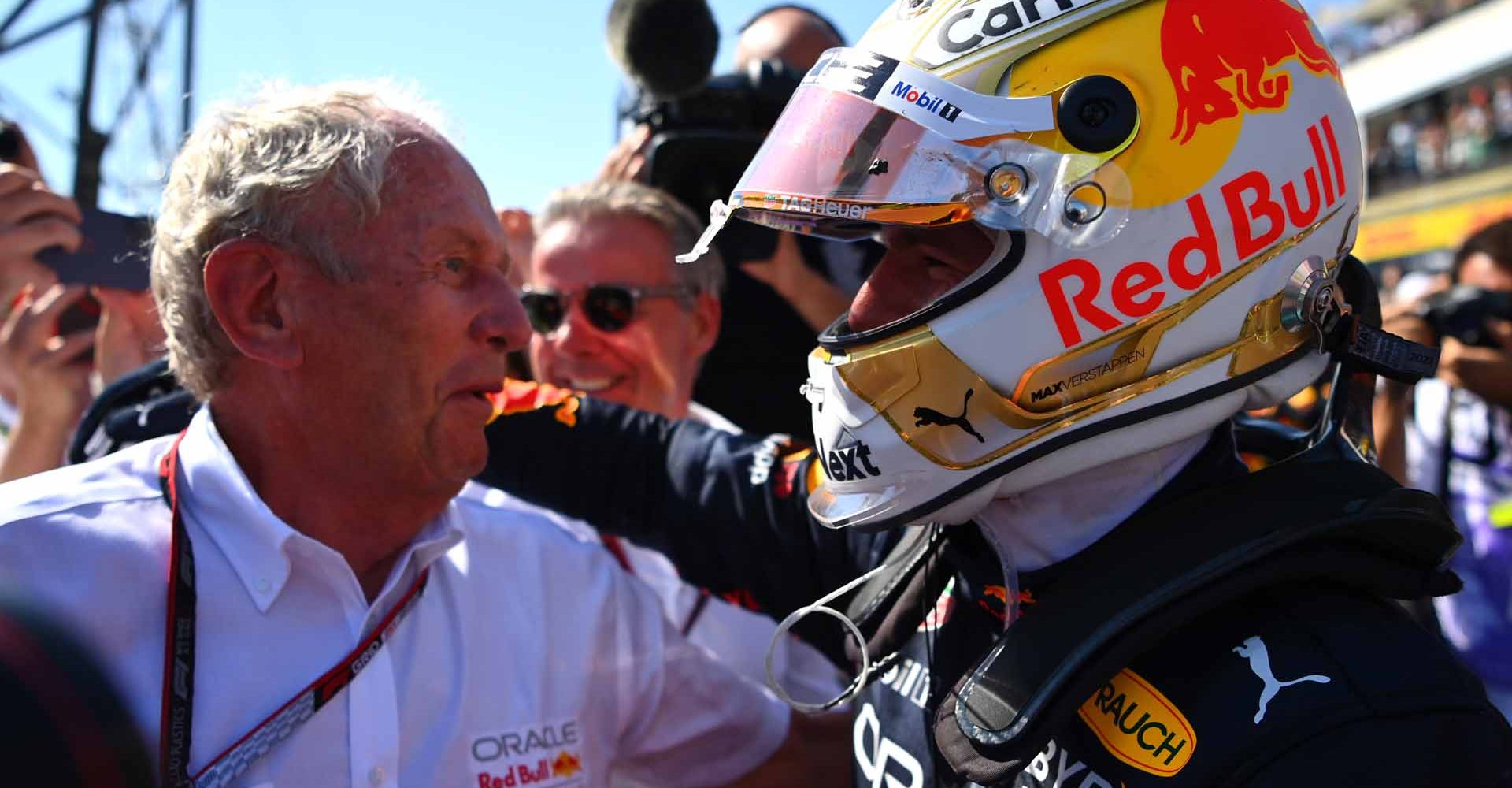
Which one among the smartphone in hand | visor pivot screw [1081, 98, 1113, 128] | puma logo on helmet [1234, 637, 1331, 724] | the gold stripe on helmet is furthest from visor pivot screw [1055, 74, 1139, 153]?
the smartphone in hand

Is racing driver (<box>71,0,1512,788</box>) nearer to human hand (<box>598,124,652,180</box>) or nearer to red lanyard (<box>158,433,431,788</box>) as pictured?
red lanyard (<box>158,433,431,788</box>)

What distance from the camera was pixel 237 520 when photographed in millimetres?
1747

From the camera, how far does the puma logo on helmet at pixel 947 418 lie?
59.1 inches

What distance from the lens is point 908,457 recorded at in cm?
151

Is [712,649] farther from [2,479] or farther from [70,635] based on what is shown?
[70,635]

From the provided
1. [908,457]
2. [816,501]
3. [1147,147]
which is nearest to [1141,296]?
[1147,147]

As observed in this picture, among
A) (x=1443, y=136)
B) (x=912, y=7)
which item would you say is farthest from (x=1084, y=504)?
(x=1443, y=136)

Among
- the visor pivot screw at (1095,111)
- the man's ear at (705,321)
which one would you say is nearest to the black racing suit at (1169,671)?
the visor pivot screw at (1095,111)

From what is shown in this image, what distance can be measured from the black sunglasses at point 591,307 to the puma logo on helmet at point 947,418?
1.42 m

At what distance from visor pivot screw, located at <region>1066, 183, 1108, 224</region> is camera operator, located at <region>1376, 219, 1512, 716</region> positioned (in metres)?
2.28

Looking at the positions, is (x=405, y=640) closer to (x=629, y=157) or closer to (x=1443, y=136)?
(x=629, y=157)

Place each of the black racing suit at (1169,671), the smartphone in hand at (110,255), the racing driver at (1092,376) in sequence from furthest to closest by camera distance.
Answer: the smartphone in hand at (110,255) → the racing driver at (1092,376) → the black racing suit at (1169,671)

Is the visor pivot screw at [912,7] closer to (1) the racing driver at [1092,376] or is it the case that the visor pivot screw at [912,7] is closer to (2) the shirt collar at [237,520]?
(1) the racing driver at [1092,376]

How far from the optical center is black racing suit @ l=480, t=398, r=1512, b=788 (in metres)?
1.16
